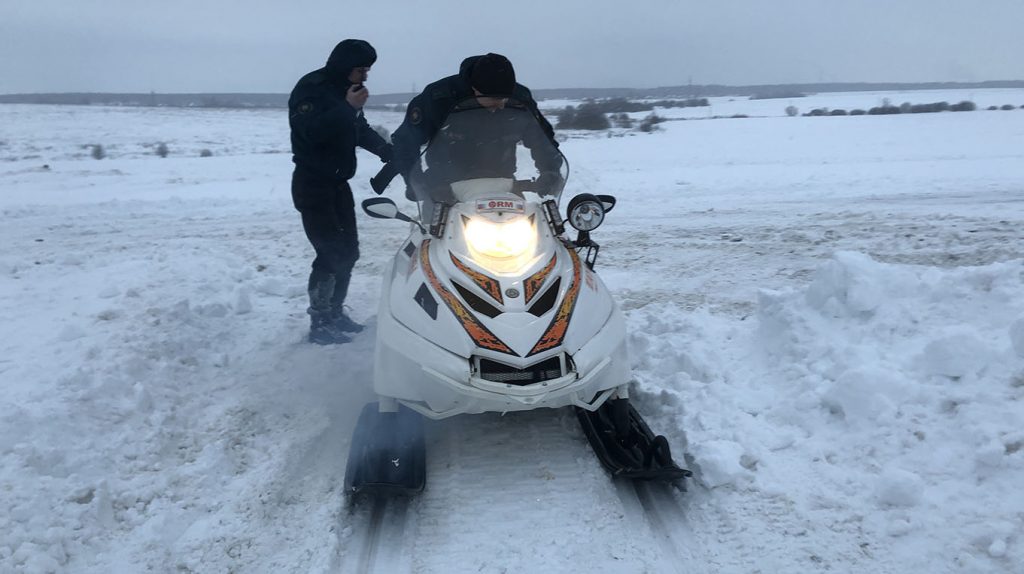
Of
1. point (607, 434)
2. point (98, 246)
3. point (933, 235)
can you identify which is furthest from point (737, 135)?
point (607, 434)

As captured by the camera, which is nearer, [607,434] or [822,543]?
[822,543]

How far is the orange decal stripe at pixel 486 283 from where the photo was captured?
354 cm

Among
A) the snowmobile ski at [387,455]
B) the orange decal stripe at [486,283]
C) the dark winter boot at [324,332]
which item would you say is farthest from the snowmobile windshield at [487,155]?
the dark winter boot at [324,332]

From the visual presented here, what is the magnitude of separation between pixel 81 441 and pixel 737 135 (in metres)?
28.8

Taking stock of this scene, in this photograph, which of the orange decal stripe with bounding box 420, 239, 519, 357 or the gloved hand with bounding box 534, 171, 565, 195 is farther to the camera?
the gloved hand with bounding box 534, 171, 565, 195

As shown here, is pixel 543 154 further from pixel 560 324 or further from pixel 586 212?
pixel 560 324

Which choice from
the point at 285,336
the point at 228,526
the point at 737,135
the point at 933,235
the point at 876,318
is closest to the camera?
the point at 228,526

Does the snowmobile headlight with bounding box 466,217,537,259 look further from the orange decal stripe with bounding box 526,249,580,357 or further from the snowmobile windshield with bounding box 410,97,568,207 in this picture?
the snowmobile windshield with bounding box 410,97,568,207

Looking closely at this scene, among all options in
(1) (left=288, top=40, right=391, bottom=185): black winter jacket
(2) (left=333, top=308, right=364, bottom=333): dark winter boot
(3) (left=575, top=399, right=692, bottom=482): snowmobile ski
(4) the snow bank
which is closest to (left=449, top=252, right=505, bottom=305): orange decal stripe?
(3) (left=575, top=399, right=692, bottom=482): snowmobile ski

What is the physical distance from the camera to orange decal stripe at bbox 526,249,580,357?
133 inches

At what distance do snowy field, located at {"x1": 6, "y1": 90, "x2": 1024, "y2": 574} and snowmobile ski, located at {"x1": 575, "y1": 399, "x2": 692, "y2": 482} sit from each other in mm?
116

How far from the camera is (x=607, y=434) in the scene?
390 centimetres

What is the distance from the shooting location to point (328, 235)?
17.9 ft

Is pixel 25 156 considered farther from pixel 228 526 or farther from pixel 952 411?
pixel 952 411
